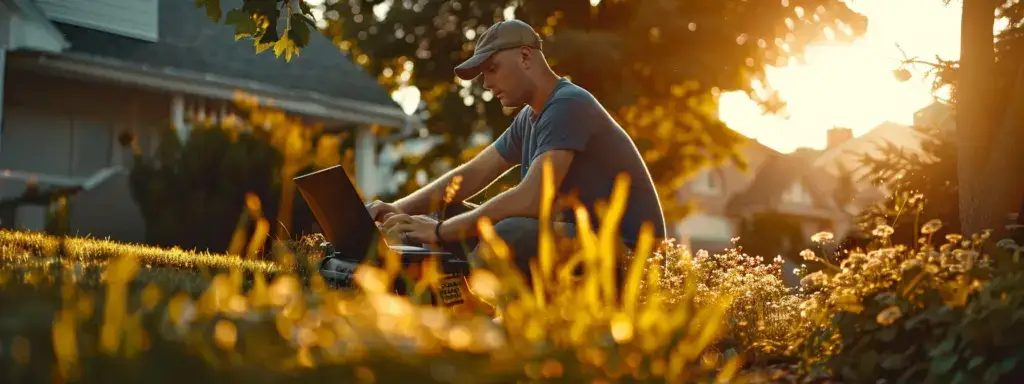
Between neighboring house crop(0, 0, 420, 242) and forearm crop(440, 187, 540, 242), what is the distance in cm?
1076

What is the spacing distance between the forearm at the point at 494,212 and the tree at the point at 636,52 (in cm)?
1110

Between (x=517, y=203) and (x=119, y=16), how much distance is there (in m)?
A: 14.4

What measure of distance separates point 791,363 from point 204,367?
122 inches

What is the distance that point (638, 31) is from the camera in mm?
17203

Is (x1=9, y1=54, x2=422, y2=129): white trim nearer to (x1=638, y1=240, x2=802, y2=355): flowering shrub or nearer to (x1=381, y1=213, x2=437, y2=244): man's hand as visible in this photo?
(x1=381, y1=213, x2=437, y2=244): man's hand

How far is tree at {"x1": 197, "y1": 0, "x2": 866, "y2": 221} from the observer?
17.0 meters

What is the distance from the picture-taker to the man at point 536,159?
189 inches

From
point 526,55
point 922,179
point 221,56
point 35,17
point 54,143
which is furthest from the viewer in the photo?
point 221,56

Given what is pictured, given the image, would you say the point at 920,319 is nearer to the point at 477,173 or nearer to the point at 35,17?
the point at 477,173

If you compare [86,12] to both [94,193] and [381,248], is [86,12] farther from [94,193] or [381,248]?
[381,248]

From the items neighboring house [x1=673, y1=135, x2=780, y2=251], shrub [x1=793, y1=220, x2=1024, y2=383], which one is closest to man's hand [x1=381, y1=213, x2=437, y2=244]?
shrub [x1=793, y1=220, x2=1024, y2=383]

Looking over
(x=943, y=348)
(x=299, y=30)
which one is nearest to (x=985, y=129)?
(x=943, y=348)

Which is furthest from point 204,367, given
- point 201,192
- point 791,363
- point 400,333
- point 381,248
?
point 201,192

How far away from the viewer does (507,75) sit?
5148 mm
